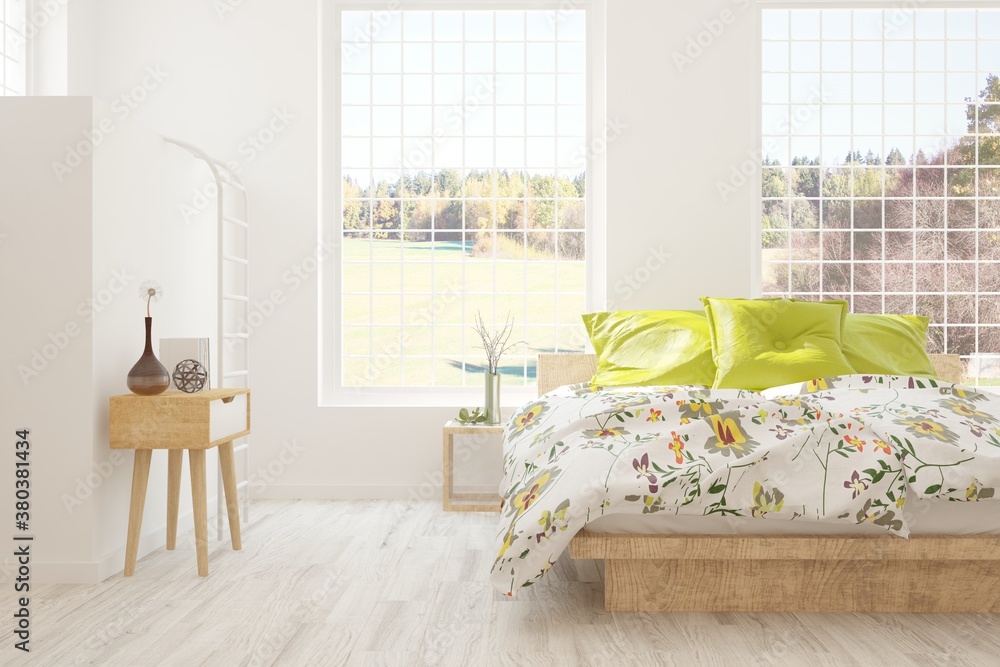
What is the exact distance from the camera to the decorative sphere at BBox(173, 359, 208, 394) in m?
3.22

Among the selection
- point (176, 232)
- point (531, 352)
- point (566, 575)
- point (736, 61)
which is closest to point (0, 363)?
point (176, 232)

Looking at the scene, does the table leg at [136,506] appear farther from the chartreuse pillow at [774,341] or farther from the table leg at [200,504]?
the chartreuse pillow at [774,341]

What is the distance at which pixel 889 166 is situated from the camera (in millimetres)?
4676

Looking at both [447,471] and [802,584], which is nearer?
[802,584]

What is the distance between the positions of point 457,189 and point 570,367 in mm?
1330

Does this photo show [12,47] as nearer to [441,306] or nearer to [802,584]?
[441,306]

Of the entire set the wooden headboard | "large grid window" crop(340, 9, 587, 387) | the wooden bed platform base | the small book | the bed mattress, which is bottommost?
the wooden bed platform base

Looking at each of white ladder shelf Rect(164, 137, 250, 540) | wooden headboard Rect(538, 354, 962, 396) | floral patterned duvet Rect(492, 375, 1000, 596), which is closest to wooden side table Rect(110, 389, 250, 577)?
white ladder shelf Rect(164, 137, 250, 540)

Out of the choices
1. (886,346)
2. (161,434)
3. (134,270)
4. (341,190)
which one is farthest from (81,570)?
(886,346)

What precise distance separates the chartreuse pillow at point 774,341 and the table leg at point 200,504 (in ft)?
7.52

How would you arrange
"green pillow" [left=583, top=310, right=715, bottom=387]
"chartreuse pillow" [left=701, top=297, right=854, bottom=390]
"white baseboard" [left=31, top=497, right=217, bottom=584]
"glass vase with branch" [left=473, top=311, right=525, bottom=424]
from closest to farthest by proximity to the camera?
"white baseboard" [left=31, top=497, right=217, bottom=584], "chartreuse pillow" [left=701, top=297, right=854, bottom=390], "green pillow" [left=583, top=310, right=715, bottom=387], "glass vase with branch" [left=473, top=311, right=525, bottom=424]

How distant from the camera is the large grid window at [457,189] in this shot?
4781mm

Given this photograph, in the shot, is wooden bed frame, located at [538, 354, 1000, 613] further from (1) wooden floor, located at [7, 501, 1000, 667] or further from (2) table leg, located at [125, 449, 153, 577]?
(2) table leg, located at [125, 449, 153, 577]

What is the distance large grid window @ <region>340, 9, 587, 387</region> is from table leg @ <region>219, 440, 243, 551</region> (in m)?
1.43
